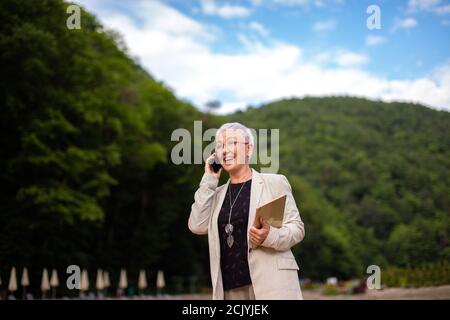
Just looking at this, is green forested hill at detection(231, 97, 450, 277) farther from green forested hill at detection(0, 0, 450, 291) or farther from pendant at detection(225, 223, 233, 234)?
pendant at detection(225, 223, 233, 234)

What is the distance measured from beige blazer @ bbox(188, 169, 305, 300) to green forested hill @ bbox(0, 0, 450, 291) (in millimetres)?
13823

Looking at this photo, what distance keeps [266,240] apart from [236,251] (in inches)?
10.1

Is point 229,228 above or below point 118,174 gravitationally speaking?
below

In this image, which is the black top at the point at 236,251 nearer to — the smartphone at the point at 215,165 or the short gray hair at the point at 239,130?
the smartphone at the point at 215,165

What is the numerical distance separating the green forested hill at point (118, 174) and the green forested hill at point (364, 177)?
0.48ft

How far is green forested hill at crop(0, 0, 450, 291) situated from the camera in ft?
72.5

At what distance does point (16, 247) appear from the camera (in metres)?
22.7

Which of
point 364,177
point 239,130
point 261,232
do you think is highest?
point 364,177

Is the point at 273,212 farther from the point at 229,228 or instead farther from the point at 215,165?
the point at 215,165

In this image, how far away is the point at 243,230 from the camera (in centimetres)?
369

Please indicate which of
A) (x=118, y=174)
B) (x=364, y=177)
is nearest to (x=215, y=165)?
(x=118, y=174)

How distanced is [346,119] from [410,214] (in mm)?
46507

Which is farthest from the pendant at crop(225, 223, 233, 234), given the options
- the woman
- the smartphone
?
the smartphone
